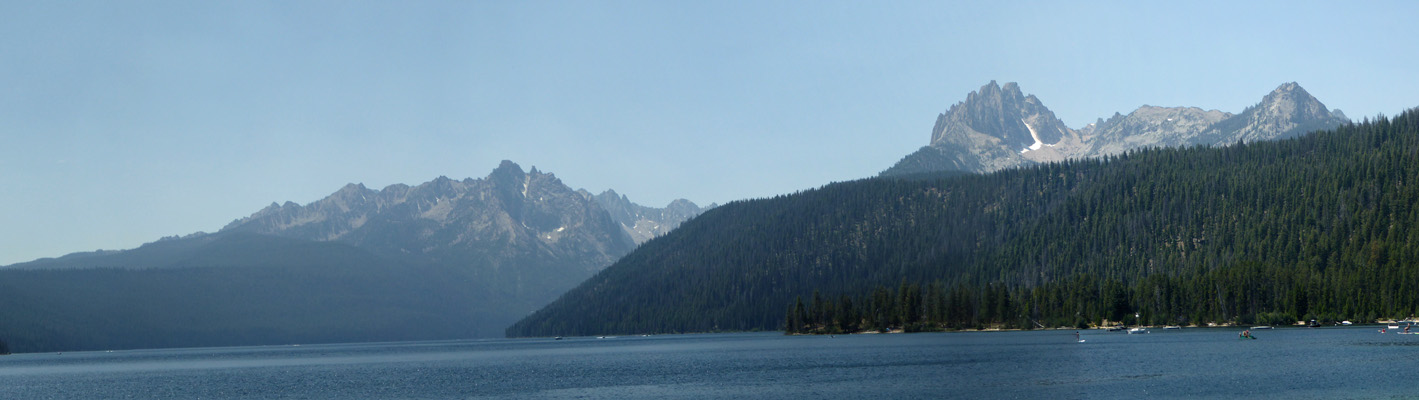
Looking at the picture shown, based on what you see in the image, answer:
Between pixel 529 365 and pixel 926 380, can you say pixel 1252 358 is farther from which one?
pixel 529 365

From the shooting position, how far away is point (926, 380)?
11625cm

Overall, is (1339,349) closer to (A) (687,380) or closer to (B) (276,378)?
(A) (687,380)

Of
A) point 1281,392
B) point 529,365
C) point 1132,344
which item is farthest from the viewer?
point 529,365

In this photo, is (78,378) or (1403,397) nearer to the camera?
(1403,397)

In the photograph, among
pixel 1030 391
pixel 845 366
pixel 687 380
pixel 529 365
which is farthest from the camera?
pixel 529 365

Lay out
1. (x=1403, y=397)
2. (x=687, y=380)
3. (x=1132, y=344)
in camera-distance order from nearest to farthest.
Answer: (x=1403, y=397) → (x=687, y=380) → (x=1132, y=344)

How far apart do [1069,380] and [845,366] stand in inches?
1664

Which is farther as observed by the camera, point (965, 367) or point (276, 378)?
point (276, 378)

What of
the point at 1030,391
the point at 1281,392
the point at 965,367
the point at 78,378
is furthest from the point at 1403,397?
the point at 78,378

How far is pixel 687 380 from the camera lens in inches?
5281

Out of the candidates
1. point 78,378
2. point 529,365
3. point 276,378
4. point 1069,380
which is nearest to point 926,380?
point 1069,380

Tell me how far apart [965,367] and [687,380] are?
32896 millimetres

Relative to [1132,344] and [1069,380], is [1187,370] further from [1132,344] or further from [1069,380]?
[1132,344]

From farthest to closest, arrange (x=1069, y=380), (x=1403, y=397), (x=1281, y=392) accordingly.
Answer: (x=1069, y=380) < (x=1281, y=392) < (x=1403, y=397)
